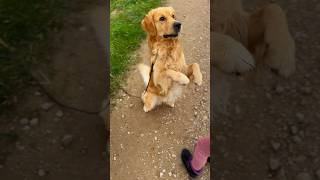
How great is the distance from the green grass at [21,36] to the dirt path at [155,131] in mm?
1238

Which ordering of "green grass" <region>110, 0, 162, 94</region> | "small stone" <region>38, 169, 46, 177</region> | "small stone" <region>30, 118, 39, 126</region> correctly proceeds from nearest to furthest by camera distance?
"small stone" <region>38, 169, 46, 177</region> < "small stone" <region>30, 118, 39, 126</region> < "green grass" <region>110, 0, 162, 94</region>

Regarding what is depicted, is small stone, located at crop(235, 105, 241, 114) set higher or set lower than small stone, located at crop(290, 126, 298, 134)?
higher

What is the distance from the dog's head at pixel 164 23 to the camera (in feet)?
13.4

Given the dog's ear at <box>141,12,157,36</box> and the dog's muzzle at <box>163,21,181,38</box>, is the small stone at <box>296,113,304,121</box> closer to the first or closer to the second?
the dog's muzzle at <box>163,21,181,38</box>

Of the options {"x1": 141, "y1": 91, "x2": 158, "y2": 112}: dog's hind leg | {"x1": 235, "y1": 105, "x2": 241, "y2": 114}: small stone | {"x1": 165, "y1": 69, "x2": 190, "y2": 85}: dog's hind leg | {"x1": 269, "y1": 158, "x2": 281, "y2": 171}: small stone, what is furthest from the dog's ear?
{"x1": 269, "y1": 158, "x2": 281, "y2": 171}: small stone

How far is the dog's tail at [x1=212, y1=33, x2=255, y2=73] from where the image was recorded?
4.14m

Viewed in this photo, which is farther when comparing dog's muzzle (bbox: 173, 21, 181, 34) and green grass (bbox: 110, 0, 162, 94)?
green grass (bbox: 110, 0, 162, 94)

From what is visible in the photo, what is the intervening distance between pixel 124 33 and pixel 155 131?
Result: 1.67 meters

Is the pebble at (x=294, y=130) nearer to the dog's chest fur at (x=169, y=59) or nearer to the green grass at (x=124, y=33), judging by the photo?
the dog's chest fur at (x=169, y=59)

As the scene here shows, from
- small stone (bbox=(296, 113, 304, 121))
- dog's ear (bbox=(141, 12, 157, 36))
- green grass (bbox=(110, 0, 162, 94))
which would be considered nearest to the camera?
dog's ear (bbox=(141, 12, 157, 36))

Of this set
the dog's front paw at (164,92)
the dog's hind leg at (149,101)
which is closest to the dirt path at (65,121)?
the dog's hind leg at (149,101)

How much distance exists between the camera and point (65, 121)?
491 cm

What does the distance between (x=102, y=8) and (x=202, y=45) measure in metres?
1.53

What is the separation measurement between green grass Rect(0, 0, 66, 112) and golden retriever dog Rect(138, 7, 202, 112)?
1.63 meters
